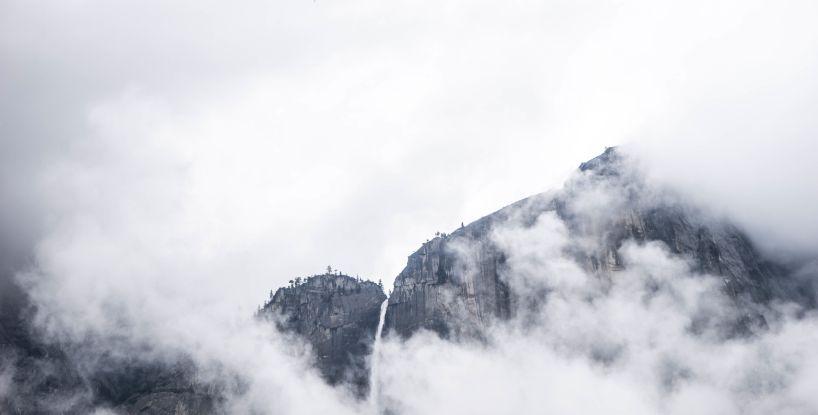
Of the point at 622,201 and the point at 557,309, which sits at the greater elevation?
the point at 622,201

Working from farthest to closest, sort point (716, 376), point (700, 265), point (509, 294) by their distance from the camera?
point (509, 294)
point (700, 265)
point (716, 376)

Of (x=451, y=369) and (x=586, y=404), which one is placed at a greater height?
(x=451, y=369)

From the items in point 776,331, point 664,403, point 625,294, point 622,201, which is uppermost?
point 622,201

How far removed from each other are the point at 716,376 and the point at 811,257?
47056 millimetres

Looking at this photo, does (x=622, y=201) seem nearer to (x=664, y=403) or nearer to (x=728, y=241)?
(x=728, y=241)

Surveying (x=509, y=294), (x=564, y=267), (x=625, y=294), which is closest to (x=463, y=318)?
(x=509, y=294)

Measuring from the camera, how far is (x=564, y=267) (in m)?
190

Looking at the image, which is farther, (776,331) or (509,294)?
(509,294)

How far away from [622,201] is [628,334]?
34.2 m

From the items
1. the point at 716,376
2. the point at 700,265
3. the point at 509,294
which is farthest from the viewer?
the point at 509,294

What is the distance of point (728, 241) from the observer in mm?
184625

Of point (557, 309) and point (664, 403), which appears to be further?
point (557, 309)

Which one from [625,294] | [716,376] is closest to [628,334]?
[625,294]

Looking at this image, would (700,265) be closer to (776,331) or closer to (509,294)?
(776,331)
